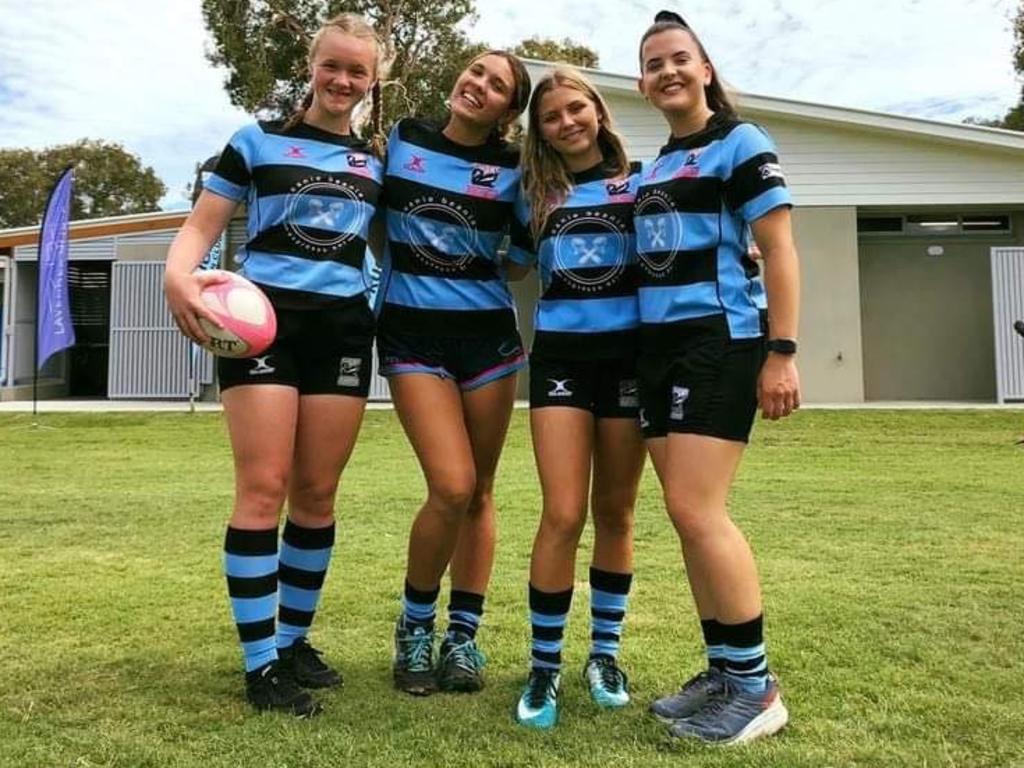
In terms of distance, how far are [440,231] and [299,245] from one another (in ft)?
1.49

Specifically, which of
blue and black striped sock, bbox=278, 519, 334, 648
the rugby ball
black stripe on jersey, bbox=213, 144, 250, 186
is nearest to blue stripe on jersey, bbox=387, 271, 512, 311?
the rugby ball

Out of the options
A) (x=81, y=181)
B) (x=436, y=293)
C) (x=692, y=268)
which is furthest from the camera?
(x=81, y=181)

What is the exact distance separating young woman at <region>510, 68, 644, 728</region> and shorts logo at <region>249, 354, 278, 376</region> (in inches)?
32.1

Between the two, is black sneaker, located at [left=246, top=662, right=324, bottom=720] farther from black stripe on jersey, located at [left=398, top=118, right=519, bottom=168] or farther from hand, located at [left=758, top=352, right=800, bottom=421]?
black stripe on jersey, located at [left=398, top=118, right=519, bottom=168]

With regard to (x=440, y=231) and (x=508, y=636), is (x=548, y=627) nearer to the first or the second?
(x=508, y=636)

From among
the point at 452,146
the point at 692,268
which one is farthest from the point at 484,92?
the point at 692,268

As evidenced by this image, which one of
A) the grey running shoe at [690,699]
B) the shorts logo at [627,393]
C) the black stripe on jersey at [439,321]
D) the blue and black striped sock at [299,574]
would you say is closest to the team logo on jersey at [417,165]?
the black stripe on jersey at [439,321]

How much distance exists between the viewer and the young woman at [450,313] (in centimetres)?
300

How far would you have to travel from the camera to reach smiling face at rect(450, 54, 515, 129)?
302 cm

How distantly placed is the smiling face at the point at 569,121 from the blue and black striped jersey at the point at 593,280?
0.58 ft

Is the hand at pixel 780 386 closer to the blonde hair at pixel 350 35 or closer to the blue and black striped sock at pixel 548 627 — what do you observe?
the blue and black striped sock at pixel 548 627

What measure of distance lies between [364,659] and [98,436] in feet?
33.7

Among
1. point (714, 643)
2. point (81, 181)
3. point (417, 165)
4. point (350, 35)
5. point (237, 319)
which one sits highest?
point (81, 181)

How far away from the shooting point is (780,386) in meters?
2.58
